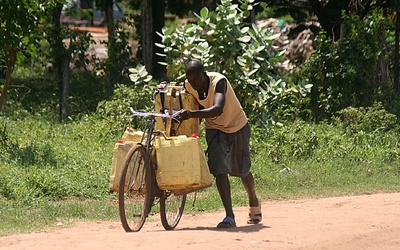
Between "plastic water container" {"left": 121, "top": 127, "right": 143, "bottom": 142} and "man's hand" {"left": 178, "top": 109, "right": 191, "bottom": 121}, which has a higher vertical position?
"man's hand" {"left": 178, "top": 109, "right": 191, "bottom": 121}

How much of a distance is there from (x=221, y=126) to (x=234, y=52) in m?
5.09

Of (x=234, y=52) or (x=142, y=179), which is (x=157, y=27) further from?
(x=142, y=179)

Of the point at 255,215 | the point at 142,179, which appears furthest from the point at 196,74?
the point at 255,215

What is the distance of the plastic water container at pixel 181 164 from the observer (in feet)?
23.0

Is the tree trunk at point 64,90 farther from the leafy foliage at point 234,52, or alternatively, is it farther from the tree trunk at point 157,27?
the leafy foliage at point 234,52

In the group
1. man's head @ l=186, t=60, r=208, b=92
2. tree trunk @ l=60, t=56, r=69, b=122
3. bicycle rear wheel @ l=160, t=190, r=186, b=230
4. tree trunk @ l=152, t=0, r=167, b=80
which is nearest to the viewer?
man's head @ l=186, t=60, r=208, b=92

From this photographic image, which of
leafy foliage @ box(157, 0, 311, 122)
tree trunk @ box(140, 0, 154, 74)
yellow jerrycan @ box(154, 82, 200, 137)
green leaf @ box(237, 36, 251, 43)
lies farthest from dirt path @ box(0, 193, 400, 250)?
tree trunk @ box(140, 0, 154, 74)

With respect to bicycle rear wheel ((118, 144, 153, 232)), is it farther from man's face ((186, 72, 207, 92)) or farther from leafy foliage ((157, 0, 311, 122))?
leafy foliage ((157, 0, 311, 122))

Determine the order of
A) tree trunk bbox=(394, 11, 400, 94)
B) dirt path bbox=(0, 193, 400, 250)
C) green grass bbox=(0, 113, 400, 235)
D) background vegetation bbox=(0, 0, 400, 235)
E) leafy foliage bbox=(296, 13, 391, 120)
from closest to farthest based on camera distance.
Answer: dirt path bbox=(0, 193, 400, 250) → green grass bbox=(0, 113, 400, 235) → background vegetation bbox=(0, 0, 400, 235) → leafy foliage bbox=(296, 13, 391, 120) → tree trunk bbox=(394, 11, 400, 94)

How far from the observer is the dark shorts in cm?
739

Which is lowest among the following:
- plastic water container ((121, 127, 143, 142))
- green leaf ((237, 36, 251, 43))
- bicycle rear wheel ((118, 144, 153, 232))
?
bicycle rear wheel ((118, 144, 153, 232))

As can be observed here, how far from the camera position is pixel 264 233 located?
7.12 meters

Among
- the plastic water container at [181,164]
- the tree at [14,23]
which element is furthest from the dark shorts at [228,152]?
the tree at [14,23]

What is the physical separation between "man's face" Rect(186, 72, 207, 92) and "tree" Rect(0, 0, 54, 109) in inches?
196
